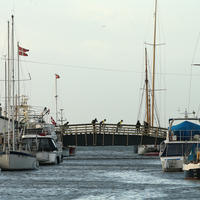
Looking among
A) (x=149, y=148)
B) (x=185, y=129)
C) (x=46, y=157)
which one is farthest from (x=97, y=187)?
(x=149, y=148)

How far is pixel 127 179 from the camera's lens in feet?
114

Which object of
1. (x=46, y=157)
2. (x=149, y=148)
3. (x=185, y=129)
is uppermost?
(x=185, y=129)

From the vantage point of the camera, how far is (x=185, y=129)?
39438 millimetres

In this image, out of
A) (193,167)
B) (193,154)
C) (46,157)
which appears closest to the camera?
(193,167)

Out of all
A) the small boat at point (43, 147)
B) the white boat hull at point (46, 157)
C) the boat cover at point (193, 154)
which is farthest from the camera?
the small boat at point (43, 147)

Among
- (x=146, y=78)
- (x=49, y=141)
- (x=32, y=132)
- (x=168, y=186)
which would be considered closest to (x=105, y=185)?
(x=168, y=186)

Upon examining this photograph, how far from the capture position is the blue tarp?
128ft

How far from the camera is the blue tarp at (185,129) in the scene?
38969 millimetres

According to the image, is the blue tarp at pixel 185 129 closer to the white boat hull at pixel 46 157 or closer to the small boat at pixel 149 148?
the white boat hull at pixel 46 157

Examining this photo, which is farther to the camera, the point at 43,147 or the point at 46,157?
the point at 43,147

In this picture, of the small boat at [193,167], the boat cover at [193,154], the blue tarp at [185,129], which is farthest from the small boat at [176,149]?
the small boat at [193,167]

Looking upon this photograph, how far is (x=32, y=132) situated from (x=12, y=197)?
3022 cm

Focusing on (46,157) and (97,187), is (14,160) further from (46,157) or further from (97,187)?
Answer: (97,187)

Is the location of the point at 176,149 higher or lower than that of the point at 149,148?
higher
